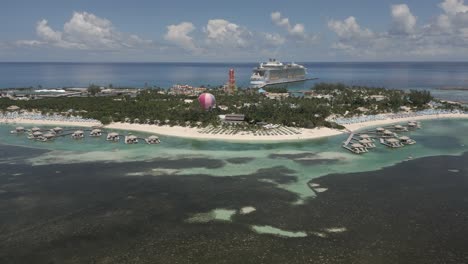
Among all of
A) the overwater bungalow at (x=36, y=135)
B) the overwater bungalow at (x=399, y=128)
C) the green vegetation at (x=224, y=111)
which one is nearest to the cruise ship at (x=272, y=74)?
the green vegetation at (x=224, y=111)

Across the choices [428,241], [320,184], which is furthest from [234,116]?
[428,241]

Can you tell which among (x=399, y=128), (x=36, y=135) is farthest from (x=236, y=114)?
(x=36, y=135)

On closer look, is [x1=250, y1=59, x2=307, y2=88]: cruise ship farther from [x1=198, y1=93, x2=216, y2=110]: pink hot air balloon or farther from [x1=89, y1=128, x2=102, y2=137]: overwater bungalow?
[x1=89, y1=128, x2=102, y2=137]: overwater bungalow

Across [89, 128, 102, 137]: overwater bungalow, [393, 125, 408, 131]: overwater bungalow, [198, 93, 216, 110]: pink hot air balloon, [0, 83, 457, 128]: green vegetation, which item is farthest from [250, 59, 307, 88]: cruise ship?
[89, 128, 102, 137]: overwater bungalow

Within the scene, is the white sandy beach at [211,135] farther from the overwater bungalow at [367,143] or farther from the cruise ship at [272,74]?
the cruise ship at [272,74]

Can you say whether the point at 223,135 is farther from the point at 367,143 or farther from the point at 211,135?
the point at 367,143
